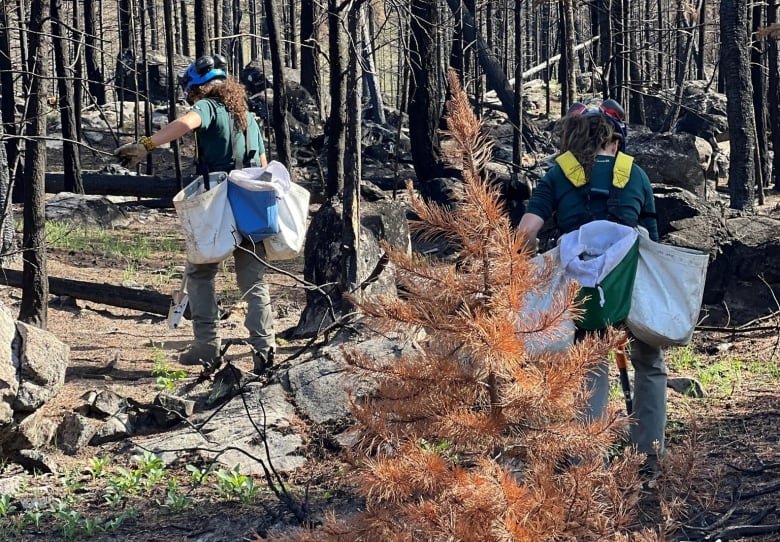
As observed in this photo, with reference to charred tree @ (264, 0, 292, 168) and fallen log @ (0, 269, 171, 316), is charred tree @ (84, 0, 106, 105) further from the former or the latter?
A: fallen log @ (0, 269, 171, 316)

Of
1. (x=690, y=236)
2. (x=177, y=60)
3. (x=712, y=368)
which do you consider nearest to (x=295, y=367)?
(x=712, y=368)

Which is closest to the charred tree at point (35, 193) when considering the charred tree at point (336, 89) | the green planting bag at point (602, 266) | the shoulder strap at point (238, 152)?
the shoulder strap at point (238, 152)

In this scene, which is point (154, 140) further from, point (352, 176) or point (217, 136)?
point (352, 176)

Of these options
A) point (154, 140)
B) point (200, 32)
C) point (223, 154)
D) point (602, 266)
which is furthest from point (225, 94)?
point (200, 32)

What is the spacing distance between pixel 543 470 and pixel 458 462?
0.28 m

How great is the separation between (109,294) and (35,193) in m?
1.94

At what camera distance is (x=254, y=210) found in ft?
20.6

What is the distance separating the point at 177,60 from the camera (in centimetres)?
3578

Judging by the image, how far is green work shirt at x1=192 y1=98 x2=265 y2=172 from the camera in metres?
6.17

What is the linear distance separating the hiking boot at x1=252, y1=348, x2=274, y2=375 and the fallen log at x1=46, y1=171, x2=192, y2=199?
12127 mm

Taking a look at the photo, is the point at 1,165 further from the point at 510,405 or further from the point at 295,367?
the point at 510,405

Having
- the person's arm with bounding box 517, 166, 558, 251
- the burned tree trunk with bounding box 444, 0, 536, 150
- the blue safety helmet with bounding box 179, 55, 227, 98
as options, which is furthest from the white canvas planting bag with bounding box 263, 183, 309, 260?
the burned tree trunk with bounding box 444, 0, 536, 150

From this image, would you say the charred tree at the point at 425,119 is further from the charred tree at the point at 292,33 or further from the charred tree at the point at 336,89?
the charred tree at the point at 292,33

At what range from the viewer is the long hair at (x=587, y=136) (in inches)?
168
